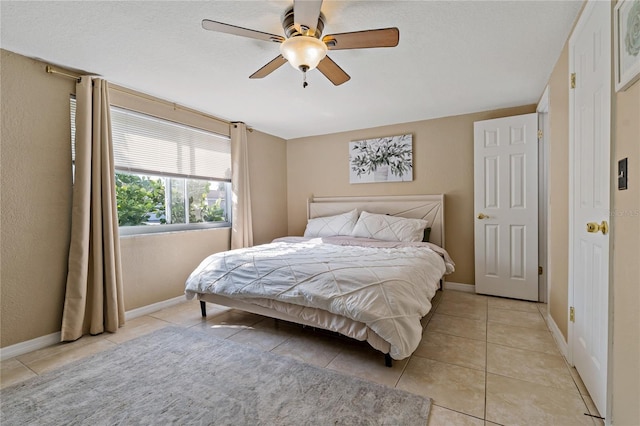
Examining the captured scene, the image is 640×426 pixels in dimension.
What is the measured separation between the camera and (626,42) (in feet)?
3.74

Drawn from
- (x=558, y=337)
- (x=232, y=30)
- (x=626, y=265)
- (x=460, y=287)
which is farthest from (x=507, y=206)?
(x=232, y=30)

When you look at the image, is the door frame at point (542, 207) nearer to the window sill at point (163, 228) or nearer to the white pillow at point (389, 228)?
the white pillow at point (389, 228)

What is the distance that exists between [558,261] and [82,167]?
13.0 feet

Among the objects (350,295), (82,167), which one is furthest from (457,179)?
(82,167)

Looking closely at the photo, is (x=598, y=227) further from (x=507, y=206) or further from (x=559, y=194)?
(x=507, y=206)

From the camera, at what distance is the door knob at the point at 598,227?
1316 mm

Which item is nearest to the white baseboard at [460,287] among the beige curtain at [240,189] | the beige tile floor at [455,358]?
the beige tile floor at [455,358]

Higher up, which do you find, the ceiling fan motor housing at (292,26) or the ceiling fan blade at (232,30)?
the ceiling fan motor housing at (292,26)

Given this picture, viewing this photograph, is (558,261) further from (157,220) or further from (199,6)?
(157,220)

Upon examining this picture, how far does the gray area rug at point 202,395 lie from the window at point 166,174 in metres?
1.48

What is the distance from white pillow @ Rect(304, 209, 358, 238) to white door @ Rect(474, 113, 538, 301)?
1.57 m

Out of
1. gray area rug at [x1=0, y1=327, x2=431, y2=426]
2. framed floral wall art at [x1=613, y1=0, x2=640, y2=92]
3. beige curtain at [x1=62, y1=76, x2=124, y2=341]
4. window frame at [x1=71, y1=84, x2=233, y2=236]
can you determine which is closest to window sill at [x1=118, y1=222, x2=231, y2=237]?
window frame at [x1=71, y1=84, x2=233, y2=236]

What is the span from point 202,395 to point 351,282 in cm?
112

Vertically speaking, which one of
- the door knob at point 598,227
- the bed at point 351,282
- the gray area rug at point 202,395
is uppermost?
the door knob at point 598,227
